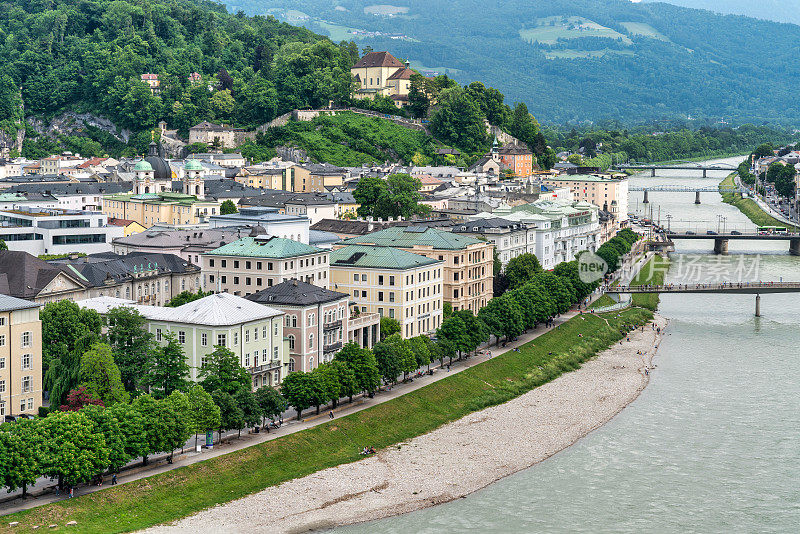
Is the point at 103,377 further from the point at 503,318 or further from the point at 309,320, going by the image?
the point at 503,318

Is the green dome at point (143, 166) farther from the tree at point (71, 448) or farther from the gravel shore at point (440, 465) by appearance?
the tree at point (71, 448)

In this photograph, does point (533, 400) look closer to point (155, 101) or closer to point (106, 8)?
point (155, 101)

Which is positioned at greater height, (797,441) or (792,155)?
Result: (792,155)

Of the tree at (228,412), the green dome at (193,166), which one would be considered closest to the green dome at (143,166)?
the green dome at (193,166)

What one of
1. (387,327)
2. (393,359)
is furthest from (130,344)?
(387,327)

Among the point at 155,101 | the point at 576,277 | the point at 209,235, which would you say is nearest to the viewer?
the point at 209,235

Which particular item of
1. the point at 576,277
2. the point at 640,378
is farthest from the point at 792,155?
the point at 640,378

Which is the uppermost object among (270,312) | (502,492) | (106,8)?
(106,8)

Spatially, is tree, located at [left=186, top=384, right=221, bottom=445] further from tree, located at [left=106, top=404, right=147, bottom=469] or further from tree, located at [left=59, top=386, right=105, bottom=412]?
tree, located at [left=59, top=386, right=105, bottom=412]

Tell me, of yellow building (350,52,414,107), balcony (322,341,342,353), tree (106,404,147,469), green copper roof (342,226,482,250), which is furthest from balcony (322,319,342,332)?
yellow building (350,52,414,107)
